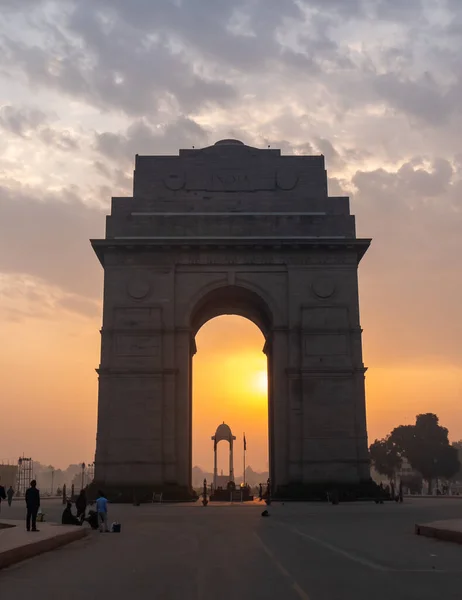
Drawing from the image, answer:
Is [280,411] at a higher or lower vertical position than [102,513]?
higher

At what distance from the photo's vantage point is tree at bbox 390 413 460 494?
104875 millimetres

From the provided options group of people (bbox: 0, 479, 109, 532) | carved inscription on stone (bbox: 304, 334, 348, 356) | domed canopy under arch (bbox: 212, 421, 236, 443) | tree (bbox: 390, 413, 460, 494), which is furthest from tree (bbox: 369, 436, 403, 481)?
group of people (bbox: 0, 479, 109, 532)

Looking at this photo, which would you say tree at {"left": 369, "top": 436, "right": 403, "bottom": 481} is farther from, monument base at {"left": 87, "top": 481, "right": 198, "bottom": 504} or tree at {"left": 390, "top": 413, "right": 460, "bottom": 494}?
monument base at {"left": 87, "top": 481, "right": 198, "bottom": 504}

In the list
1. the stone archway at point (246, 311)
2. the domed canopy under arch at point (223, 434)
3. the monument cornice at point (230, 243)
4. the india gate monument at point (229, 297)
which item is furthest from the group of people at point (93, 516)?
the domed canopy under arch at point (223, 434)

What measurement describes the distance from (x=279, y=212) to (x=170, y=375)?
12318 mm

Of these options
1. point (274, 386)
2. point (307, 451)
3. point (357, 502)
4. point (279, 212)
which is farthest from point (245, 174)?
point (357, 502)

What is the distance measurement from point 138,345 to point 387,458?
77368mm

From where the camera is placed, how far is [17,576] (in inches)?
484

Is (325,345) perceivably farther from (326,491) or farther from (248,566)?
(248,566)

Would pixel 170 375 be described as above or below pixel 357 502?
above

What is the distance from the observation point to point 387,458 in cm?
11288

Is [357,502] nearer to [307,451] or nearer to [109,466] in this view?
[307,451]

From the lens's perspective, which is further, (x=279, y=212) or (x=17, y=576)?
(x=279, y=212)

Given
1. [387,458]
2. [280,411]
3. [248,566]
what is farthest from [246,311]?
[387,458]
